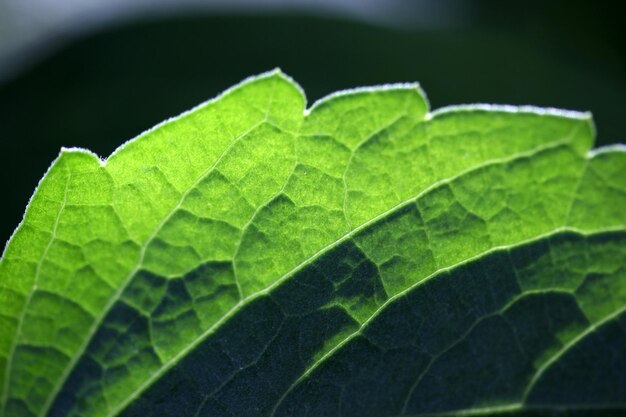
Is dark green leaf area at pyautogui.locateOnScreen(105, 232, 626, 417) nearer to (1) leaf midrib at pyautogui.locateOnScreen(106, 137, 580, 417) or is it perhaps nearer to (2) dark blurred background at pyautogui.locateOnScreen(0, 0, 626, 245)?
(1) leaf midrib at pyautogui.locateOnScreen(106, 137, 580, 417)

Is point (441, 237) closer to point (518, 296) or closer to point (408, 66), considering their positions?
point (518, 296)

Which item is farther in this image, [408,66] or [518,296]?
[408,66]

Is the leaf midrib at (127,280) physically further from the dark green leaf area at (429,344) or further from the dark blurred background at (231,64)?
the dark blurred background at (231,64)

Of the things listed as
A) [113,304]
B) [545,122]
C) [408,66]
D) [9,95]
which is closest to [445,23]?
[408,66]

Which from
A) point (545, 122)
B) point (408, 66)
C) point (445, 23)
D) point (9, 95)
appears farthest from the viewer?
point (445, 23)

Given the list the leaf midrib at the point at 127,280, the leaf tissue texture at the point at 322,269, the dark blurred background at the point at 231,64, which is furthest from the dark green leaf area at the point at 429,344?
the dark blurred background at the point at 231,64
